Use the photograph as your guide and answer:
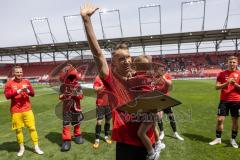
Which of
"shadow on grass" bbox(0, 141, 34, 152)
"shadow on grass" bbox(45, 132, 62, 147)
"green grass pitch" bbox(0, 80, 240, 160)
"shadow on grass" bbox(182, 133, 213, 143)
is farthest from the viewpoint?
"shadow on grass" bbox(45, 132, 62, 147)

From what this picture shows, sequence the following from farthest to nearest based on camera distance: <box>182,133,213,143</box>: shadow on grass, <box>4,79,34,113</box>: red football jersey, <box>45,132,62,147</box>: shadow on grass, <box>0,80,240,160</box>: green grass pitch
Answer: <box>45,132,62,147</box>: shadow on grass → <box>182,133,213,143</box>: shadow on grass → <box>4,79,34,113</box>: red football jersey → <box>0,80,240,160</box>: green grass pitch

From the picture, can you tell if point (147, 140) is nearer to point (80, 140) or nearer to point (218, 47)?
point (80, 140)

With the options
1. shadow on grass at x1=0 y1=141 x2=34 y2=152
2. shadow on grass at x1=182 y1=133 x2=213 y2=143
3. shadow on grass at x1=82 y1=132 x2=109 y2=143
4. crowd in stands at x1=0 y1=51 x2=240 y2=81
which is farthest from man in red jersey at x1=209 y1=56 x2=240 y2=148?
Answer: crowd in stands at x1=0 y1=51 x2=240 y2=81

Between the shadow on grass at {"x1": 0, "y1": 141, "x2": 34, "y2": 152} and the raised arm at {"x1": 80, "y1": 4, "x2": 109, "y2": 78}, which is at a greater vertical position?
the raised arm at {"x1": 80, "y1": 4, "x2": 109, "y2": 78}

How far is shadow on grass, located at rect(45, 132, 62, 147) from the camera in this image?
313 inches

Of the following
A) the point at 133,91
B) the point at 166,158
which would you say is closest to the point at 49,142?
the point at 166,158

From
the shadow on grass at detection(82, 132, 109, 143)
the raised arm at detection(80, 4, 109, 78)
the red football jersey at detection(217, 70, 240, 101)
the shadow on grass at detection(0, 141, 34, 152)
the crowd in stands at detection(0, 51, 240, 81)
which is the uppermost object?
the raised arm at detection(80, 4, 109, 78)

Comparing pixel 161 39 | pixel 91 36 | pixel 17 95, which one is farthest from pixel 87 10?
pixel 161 39

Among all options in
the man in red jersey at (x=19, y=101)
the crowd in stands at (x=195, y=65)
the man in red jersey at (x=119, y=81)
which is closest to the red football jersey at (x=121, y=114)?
the man in red jersey at (x=119, y=81)

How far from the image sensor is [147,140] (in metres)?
2.88

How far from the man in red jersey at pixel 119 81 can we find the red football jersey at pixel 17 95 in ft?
14.9

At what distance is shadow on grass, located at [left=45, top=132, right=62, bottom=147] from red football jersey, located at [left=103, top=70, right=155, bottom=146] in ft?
17.0

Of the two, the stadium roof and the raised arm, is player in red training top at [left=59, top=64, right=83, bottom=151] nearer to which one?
the raised arm

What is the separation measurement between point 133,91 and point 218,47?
160 feet
